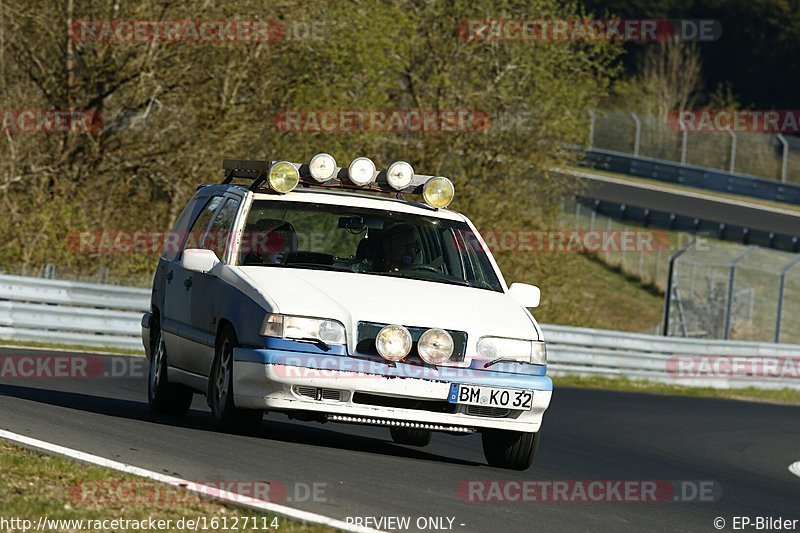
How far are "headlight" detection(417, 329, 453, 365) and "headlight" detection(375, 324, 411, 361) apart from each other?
97 millimetres

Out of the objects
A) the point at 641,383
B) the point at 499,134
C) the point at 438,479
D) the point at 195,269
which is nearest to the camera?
the point at 438,479

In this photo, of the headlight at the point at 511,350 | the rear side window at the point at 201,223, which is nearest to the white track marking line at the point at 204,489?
Answer: the headlight at the point at 511,350

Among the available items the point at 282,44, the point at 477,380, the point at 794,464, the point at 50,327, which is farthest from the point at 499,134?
the point at 477,380

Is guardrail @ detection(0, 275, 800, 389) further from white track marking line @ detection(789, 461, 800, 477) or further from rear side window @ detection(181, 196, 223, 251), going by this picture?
white track marking line @ detection(789, 461, 800, 477)

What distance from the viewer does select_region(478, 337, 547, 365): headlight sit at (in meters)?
8.98

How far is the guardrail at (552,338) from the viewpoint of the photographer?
19.6 m

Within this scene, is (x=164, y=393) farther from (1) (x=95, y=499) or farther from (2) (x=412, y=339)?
(1) (x=95, y=499)

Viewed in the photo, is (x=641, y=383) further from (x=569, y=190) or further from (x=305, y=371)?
(x=305, y=371)

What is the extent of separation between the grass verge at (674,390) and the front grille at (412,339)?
13921mm

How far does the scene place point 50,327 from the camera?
1983cm

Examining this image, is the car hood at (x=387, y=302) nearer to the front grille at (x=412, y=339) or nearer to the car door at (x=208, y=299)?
the front grille at (x=412, y=339)

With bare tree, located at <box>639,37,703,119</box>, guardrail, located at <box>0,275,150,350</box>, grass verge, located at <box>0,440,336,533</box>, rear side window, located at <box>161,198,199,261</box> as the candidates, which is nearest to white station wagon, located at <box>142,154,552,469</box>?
rear side window, located at <box>161,198,199,261</box>

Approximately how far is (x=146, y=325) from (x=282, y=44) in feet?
54.5

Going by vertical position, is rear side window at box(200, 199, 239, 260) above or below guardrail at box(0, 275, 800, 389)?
above
